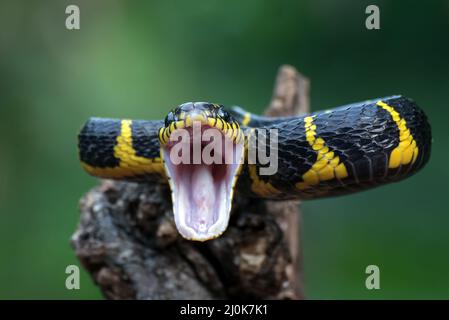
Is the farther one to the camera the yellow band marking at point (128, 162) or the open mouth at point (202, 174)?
the yellow band marking at point (128, 162)

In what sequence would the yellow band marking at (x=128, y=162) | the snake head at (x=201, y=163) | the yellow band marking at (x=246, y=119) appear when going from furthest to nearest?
the yellow band marking at (x=246, y=119)
the yellow band marking at (x=128, y=162)
the snake head at (x=201, y=163)

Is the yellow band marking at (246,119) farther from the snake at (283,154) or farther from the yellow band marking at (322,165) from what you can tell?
the yellow band marking at (322,165)

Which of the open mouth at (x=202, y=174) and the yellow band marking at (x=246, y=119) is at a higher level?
the yellow band marking at (x=246, y=119)

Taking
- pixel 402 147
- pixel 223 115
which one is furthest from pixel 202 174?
pixel 402 147

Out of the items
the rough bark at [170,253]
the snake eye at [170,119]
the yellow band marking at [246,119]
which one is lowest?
the rough bark at [170,253]

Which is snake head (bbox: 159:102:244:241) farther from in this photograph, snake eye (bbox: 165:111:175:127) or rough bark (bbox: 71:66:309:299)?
rough bark (bbox: 71:66:309:299)

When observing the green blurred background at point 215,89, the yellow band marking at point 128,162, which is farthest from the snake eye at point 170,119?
the green blurred background at point 215,89

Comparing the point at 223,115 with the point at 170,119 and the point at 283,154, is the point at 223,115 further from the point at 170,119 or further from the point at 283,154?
the point at 283,154
